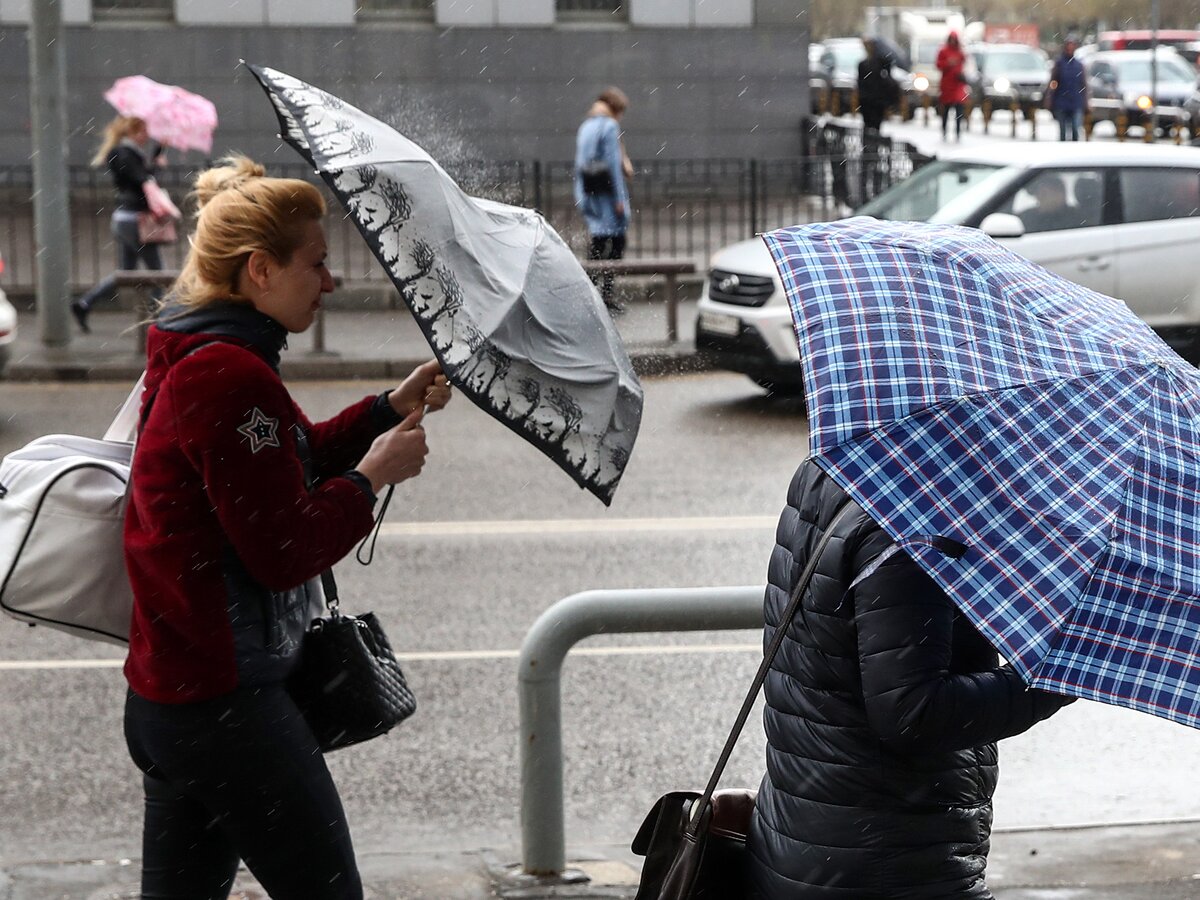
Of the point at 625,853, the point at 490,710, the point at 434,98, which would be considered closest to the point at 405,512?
the point at 490,710

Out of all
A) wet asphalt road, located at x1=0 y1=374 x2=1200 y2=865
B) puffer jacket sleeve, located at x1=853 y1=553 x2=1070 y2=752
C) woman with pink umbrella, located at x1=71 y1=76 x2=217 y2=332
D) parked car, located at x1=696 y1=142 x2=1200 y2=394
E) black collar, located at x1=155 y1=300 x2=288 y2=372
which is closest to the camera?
puffer jacket sleeve, located at x1=853 y1=553 x2=1070 y2=752

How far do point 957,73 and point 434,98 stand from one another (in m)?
12.9

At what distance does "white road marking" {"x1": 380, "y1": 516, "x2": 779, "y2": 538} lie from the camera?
8195mm

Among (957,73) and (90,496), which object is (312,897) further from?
(957,73)

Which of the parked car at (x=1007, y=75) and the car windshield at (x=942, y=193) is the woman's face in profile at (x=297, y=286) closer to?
the car windshield at (x=942, y=193)

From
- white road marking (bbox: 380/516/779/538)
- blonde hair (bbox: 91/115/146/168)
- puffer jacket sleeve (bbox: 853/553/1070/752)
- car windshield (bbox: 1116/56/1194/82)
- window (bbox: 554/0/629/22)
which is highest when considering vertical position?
window (bbox: 554/0/629/22)

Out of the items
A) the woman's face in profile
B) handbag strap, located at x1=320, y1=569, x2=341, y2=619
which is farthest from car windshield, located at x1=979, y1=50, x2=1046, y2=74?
the woman's face in profile

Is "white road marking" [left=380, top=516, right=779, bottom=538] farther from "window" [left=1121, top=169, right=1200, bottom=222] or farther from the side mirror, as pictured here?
"window" [left=1121, top=169, right=1200, bottom=222]

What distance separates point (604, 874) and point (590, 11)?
67.3 feet

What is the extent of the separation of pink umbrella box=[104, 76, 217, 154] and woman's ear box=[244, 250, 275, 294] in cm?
1227

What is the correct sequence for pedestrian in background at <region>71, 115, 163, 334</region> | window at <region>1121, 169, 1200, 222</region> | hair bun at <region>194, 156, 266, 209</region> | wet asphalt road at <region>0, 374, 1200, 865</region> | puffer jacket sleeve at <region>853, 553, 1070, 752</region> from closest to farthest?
puffer jacket sleeve at <region>853, 553, 1070, 752</region>, hair bun at <region>194, 156, 266, 209</region>, wet asphalt road at <region>0, 374, 1200, 865</region>, window at <region>1121, 169, 1200, 222</region>, pedestrian in background at <region>71, 115, 163, 334</region>

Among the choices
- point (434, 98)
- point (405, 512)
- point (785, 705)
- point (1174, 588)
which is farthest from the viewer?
point (434, 98)

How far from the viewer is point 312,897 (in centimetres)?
292

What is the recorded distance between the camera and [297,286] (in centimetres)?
289
